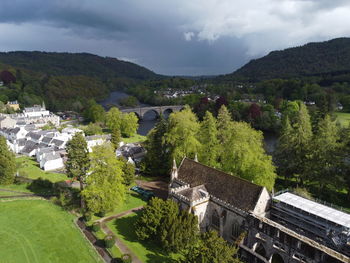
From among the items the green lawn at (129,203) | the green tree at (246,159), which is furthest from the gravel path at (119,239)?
the green tree at (246,159)

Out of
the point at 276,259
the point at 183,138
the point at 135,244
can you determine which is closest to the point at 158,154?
the point at 183,138

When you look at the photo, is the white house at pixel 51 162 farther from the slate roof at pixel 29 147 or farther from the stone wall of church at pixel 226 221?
the stone wall of church at pixel 226 221

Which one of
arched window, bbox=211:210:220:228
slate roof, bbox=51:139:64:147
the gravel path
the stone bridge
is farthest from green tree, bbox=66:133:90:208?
the stone bridge

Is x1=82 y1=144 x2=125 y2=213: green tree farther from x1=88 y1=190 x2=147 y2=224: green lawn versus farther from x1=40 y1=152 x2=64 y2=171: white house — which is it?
x1=40 y1=152 x2=64 y2=171: white house

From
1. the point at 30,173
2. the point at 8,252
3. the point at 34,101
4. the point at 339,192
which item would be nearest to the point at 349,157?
the point at 339,192

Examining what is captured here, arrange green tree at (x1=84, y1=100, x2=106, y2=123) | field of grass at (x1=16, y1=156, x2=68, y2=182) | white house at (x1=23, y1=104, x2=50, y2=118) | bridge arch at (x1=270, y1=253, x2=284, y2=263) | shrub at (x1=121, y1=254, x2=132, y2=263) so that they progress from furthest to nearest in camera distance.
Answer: white house at (x1=23, y1=104, x2=50, y2=118), green tree at (x1=84, y1=100, x2=106, y2=123), field of grass at (x1=16, y1=156, x2=68, y2=182), bridge arch at (x1=270, y1=253, x2=284, y2=263), shrub at (x1=121, y1=254, x2=132, y2=263)

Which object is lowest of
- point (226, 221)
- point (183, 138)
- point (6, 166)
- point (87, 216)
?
point (87, 216)

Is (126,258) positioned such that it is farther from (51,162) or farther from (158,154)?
(51,162)
